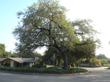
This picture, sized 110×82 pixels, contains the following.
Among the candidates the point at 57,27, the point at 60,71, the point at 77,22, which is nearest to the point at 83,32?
the point at 77,22

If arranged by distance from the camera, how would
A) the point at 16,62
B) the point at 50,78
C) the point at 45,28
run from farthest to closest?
the point at 16,62 < the point at 45,28 < the point at 50,78

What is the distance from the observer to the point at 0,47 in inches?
5192

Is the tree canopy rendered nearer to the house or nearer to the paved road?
the paved road

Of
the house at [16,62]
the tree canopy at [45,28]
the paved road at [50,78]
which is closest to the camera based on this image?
the paved road at [50,78]

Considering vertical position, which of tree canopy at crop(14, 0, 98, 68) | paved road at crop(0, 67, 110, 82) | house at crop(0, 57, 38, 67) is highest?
tree canopy at crop(14, 0, 98, 68)

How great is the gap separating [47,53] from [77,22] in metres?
11.7

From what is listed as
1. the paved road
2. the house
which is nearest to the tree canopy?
the paved road

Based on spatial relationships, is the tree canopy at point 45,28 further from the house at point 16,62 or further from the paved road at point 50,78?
the house at point 16,62

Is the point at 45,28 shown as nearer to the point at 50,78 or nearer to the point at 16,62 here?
the point at 50,78

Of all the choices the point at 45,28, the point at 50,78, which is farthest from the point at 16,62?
the point at 50,78

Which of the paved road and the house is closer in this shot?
the paved road

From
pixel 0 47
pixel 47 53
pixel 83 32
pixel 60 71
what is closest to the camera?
pixel 60 71

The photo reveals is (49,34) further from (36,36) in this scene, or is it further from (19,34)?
(19,34)

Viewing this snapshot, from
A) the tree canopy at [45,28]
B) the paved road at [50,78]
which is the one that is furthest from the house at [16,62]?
the paved road at [50,78]
